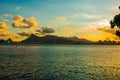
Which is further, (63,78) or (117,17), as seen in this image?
(63,78)

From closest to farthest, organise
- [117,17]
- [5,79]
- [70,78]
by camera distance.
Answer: [117,17] < [5,79] < [70,78]

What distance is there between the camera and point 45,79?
5244 cm

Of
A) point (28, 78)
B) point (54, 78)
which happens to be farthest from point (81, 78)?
point (28, 78)

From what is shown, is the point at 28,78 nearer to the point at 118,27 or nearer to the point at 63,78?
the point at 63,78

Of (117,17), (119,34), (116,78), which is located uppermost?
(117,17)

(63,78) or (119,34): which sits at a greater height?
(119,34)

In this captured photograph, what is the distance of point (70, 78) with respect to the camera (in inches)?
2148

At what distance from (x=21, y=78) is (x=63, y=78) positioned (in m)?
10.5

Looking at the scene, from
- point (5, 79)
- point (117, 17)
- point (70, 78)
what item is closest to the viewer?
point (117, 17)

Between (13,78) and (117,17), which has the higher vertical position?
(117,17)

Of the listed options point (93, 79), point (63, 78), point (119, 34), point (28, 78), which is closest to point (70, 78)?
point (63, 78)

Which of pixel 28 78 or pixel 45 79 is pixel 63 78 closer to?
pixel 45 79

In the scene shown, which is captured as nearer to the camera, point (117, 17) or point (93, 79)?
point (117, 17)

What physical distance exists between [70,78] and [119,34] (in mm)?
20190
